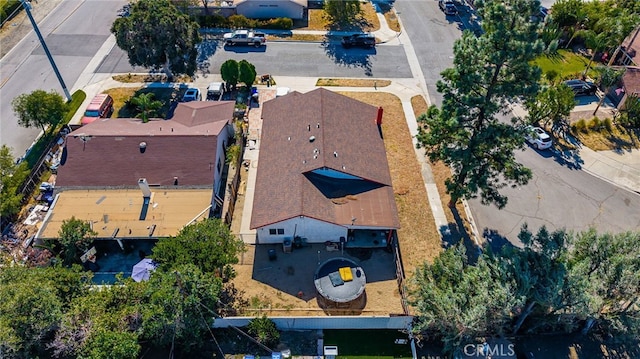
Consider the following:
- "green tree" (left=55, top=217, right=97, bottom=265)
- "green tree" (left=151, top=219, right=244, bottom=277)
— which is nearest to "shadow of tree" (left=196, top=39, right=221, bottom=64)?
"green tree" (left=55, top=217, right=97, bottom=265)

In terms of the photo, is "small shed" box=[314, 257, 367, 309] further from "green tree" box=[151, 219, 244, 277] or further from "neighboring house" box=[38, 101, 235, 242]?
"neighboring house" box=[38, 101, 235, 242]

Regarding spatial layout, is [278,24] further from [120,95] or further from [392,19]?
[120,95]

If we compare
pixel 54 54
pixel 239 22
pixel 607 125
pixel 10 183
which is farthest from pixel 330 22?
pixel 10 183

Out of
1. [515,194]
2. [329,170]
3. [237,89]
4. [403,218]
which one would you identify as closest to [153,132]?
[237,89]

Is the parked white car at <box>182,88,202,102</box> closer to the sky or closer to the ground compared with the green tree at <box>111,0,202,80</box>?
closer to the ground

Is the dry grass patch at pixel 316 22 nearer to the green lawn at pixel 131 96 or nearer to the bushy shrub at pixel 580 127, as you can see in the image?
the green lawn at pixel 131 96
